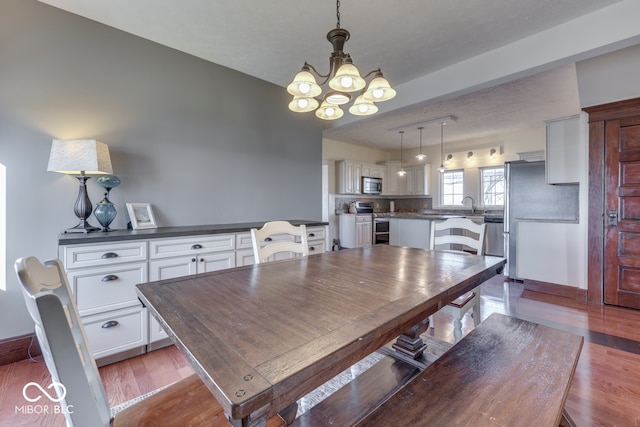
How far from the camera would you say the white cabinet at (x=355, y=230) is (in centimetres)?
618

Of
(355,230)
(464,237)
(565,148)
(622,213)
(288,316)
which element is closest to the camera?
(288,316)

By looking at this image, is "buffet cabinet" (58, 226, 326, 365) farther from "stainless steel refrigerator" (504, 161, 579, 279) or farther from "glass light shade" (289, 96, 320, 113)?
"stainless steel refrigerator" (504, 161, 579, 279)

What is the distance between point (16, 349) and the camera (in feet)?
6.63

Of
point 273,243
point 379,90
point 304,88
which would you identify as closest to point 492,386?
point 273,243

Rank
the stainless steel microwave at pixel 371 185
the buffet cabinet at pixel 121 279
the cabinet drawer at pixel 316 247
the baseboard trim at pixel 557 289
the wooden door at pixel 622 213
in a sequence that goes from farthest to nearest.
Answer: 1. the stainless steel microwave at pixel 371 185
2. the baseboard trim at pixel 557 289
3. the cabinet drawer at pixel 316 247
4. the wooden door at pixel 622 213
5. the buffet cabinet at pixel 121 279

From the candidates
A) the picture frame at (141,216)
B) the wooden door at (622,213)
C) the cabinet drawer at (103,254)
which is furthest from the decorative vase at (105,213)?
the wooden door at (622,213)

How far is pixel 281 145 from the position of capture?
11.9ft

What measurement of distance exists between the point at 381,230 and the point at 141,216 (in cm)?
497

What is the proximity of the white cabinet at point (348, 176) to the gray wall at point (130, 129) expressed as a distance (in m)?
2.76

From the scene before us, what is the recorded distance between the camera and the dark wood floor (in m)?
1.50

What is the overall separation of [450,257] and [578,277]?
8.89 ft

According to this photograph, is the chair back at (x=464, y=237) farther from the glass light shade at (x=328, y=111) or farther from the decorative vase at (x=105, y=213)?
the decorative vase at (x=105, y=213)

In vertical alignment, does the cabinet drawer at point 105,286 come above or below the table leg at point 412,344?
above

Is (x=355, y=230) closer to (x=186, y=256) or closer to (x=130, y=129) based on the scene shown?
(x=186, y=256)
